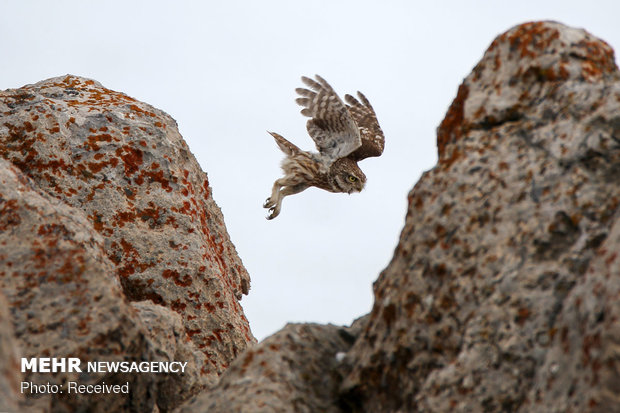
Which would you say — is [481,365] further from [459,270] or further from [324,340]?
[324,340]

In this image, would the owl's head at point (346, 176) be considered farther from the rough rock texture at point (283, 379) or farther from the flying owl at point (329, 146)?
the rough rock texture at point (283, 379)

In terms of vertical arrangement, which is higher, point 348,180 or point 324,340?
point 348,180

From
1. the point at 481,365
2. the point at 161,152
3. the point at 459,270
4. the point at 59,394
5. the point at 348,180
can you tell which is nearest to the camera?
the point at 481,365

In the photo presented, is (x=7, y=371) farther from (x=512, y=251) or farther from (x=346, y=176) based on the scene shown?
(x=346, y=176)

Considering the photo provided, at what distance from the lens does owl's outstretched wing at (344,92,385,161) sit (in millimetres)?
11180

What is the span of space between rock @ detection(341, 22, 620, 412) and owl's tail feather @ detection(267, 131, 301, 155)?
267 inches

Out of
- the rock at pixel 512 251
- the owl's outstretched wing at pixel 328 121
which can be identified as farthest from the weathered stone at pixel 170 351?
the owl's outstretched wing at pixel 328 121

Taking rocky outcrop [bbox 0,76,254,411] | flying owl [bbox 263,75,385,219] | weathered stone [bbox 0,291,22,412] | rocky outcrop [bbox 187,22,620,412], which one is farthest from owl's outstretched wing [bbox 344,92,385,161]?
weathered stone [bbox 0,291,22,412]

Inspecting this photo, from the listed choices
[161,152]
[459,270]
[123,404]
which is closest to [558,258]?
[459,270]

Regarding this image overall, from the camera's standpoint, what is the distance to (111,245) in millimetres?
6676

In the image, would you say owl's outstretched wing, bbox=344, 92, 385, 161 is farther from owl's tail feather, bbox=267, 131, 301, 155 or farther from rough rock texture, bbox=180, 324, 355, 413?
rough rock texture, bbox=180, 324, 355, 413

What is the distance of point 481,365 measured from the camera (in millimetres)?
3521

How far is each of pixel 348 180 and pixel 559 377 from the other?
329 inches

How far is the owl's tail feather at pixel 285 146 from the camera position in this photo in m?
11.2
